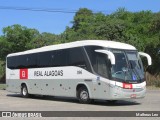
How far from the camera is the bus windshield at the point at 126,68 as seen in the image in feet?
67.9

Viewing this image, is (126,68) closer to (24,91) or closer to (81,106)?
(81,106)

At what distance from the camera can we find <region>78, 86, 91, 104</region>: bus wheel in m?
22.2

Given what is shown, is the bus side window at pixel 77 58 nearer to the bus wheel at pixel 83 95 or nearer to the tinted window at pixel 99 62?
the tinted window at pixel 99 62

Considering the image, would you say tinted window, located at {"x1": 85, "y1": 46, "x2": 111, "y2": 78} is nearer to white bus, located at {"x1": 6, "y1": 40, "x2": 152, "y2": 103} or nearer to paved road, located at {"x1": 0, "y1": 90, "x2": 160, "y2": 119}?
white bus, located at {"x1": 6, "y1": 40, "x2": 152, "y2": 103}

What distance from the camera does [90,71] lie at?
71.5 feet

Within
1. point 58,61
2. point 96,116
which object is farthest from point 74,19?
point 96,116

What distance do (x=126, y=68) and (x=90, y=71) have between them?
79.0 inches

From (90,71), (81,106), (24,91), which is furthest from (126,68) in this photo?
(24,91)

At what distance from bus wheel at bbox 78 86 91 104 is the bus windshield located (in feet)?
7.67

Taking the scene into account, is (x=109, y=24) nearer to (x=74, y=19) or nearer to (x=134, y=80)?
(x=134, y=80)

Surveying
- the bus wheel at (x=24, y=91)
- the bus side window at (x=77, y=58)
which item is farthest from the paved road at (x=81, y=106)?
the bus wheel at (x=24, y=91)

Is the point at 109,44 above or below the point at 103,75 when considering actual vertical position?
above

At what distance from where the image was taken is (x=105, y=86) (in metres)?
20.9

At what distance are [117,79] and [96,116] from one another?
5.23m
